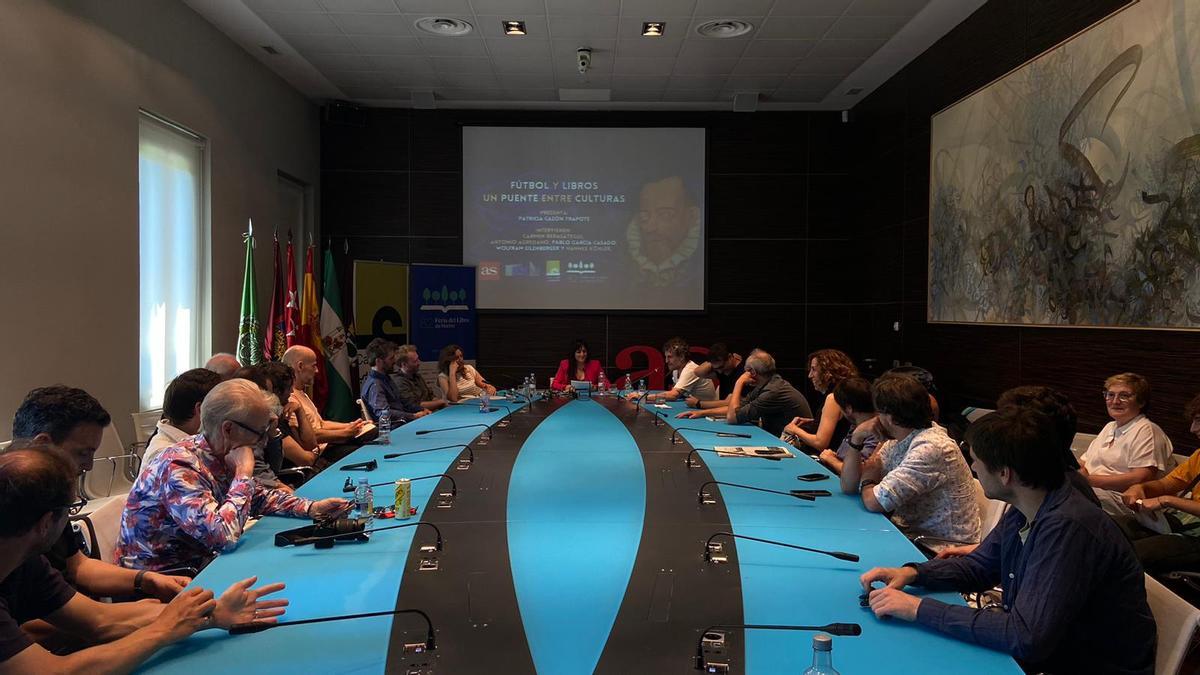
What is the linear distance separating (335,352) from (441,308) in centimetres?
122

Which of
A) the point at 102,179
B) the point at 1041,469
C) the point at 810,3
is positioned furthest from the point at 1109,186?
the point at 102,179

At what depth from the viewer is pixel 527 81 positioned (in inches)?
304

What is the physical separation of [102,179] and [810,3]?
488cm

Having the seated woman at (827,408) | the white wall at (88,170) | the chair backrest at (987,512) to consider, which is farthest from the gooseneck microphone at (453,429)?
the chair backrest at (987,512)

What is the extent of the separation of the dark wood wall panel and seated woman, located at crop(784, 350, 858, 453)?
1.34 meters

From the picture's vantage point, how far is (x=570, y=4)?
5.83 m

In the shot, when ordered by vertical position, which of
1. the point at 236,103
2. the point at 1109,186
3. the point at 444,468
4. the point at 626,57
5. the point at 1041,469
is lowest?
the point at 444,468

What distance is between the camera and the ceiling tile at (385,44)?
21.5ft

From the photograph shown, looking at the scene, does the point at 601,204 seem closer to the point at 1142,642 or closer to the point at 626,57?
the point at 626,57

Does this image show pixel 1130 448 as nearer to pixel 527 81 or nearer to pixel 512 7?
pixel 512 7

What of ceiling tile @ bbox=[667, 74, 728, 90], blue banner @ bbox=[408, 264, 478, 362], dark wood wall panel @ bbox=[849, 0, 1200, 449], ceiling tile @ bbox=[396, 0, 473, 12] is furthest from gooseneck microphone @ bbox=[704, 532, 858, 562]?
blue banner @ bbox=[408, 264, 478, 362]

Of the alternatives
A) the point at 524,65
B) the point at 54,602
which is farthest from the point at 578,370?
the point at 54,602

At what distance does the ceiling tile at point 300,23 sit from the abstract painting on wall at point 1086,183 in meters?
4.95

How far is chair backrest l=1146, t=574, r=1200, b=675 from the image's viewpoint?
5.71ft
